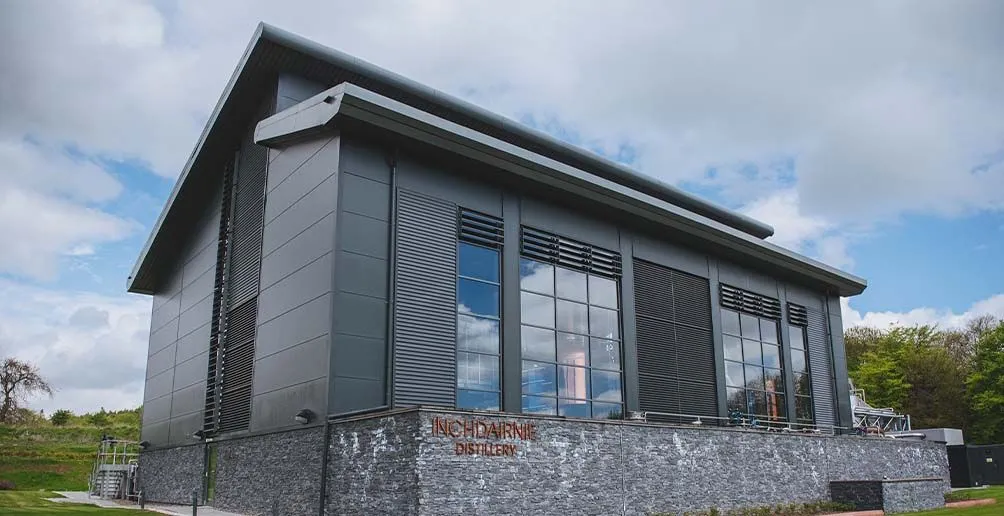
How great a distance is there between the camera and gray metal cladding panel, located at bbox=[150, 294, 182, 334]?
30688 mm

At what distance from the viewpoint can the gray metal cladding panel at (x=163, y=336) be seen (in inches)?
1200

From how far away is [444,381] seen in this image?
18.8 m

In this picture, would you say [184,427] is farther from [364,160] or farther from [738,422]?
[738,422]

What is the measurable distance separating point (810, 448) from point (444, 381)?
13.1 metres

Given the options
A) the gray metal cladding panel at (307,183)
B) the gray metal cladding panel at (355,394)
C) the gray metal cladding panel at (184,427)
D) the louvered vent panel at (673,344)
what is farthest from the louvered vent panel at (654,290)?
the gray metal cladding panel at (184,427)

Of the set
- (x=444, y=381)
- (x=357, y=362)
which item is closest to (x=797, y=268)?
(x=444, y=381)

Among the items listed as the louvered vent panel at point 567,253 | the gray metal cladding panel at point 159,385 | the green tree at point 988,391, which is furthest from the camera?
the green tree at point 988,391

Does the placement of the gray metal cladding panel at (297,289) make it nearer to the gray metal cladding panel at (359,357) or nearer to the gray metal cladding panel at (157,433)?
the gray metal cladding panel at (359,357)

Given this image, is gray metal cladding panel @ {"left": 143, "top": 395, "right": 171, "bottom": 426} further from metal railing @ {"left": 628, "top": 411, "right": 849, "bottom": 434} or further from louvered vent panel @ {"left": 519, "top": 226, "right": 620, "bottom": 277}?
metal railing @ {"left": 628, "top": 411, "right": 849, "bottom": 434}

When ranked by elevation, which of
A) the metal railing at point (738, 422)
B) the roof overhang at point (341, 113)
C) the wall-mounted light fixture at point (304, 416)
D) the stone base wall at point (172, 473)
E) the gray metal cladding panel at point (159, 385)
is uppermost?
the roof overhang at point (341, 113)

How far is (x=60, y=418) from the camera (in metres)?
58.9

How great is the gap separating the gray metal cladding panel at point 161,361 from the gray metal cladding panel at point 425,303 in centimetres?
1492

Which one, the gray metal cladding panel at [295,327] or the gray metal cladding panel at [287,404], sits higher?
the gray metal cladding panel at [295,327]

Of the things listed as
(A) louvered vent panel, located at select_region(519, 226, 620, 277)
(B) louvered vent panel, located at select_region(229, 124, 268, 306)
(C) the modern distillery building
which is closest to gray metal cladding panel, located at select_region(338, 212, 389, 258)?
(C) the modern distillery building
